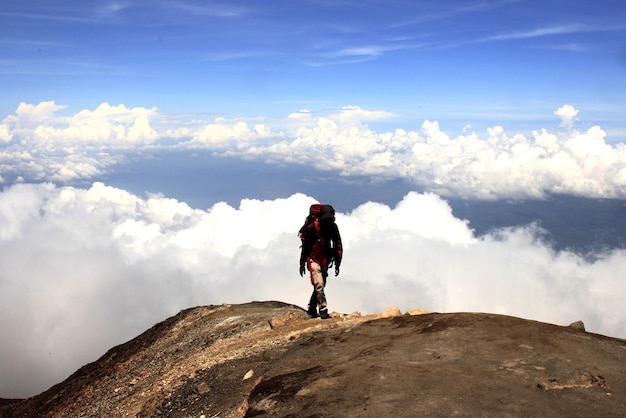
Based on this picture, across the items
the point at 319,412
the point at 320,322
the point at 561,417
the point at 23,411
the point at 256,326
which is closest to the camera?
the point at 561,417

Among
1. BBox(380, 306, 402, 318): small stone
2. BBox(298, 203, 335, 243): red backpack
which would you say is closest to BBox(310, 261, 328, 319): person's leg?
BBox(298, 203, 335, 243): red backpack

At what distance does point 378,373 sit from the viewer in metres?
9.20

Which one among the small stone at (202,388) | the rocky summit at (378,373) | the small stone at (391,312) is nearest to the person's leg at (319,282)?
the rocky summit at (378,373)

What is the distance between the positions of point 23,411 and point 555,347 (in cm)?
2189

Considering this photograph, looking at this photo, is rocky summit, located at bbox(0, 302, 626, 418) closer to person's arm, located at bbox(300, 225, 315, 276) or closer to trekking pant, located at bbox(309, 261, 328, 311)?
trekking pant, located at bbox(309, 261, 328, 311)

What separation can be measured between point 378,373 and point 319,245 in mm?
6861

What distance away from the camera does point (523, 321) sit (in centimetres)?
1159

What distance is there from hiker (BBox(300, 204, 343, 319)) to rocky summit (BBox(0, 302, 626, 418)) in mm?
1548

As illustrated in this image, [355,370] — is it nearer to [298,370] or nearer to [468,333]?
[298,370]

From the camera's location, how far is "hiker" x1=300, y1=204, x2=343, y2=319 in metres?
15.5

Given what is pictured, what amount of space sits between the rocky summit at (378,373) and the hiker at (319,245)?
1.55 meters

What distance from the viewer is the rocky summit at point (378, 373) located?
7730 millimetres

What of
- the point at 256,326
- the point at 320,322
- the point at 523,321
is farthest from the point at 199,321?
the point at 523,321

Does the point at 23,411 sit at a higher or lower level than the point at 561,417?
lower
